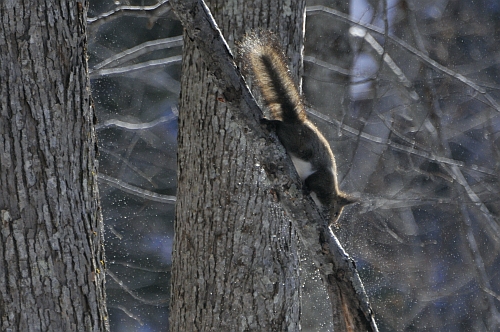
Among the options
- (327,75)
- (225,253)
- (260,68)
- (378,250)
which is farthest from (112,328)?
(260,68)

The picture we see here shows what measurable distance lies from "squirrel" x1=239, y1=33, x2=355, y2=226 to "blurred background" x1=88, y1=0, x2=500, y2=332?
462 centimetres

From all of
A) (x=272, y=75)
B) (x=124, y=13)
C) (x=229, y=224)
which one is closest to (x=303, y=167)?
(x=229, y=224)

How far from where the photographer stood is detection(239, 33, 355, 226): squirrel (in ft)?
11.4

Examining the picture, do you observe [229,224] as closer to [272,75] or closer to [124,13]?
[272,75]

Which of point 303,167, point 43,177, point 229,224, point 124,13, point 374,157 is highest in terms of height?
point 124,13

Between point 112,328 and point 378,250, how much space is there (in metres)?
4.59

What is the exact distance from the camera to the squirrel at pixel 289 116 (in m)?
3.47

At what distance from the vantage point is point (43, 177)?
8.36 feet

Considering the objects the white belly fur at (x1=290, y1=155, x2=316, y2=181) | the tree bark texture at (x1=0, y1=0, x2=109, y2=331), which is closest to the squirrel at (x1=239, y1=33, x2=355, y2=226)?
the white belly fur at (x1=290, y1=155, x2=316, y2=181)

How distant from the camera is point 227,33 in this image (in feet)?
13.4

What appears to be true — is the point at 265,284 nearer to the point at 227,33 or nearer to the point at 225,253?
the point at 225,253

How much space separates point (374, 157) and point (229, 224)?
625cm

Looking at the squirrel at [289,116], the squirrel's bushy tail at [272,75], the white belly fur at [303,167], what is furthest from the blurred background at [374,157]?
the squirrel's bushy tail at [272,75]

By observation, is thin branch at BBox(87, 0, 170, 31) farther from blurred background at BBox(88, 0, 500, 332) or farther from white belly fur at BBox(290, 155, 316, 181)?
blurred background at BBox(88, 0, 500, 332)
